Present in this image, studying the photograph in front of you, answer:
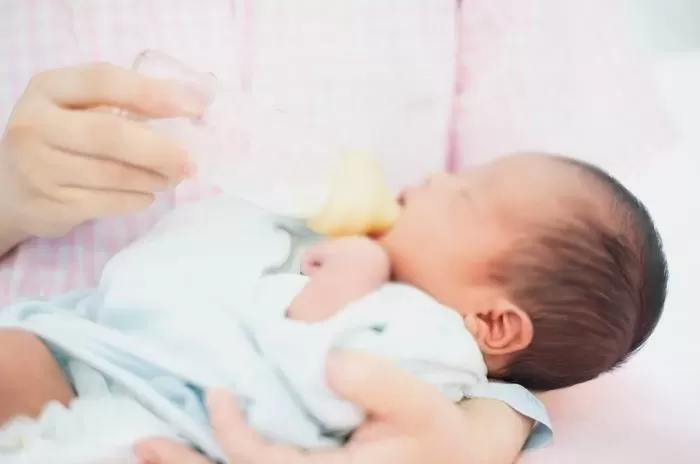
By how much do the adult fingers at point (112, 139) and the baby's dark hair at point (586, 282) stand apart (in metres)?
0.33

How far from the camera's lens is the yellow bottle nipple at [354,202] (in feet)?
2.78

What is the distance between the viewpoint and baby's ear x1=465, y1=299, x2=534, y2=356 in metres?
0.81

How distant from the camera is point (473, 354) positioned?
812 mm

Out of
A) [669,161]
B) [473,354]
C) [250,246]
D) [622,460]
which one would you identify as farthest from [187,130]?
[669,161]

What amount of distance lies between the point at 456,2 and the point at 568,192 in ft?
1.72

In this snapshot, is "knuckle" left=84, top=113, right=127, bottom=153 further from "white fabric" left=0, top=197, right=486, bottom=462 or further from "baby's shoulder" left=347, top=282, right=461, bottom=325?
"baby's shoulder" left=347, top=282, right=461, bottom=325

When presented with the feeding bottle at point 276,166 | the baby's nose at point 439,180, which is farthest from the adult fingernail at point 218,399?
the baby's nose at point 439,180

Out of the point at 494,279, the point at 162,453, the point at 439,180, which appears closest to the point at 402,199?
the point at 439,180

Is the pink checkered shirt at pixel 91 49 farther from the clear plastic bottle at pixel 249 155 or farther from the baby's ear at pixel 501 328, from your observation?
the baby's ear at pixel 501 328

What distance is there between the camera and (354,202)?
2.78 ft

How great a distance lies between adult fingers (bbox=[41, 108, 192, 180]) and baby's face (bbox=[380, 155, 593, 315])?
0.76 feet

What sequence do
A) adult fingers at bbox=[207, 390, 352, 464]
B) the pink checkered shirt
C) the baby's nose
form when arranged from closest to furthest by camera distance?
adult fingers at bbox=[207, 390, 352, 464], the baby's nose, the pink checkered shirt

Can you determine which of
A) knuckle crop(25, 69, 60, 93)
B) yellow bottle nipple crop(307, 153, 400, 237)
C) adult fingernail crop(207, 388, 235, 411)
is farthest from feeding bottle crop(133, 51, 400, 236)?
adult fingernail crop(207, 388, 235, 411)

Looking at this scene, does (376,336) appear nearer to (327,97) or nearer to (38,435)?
(38,435)
